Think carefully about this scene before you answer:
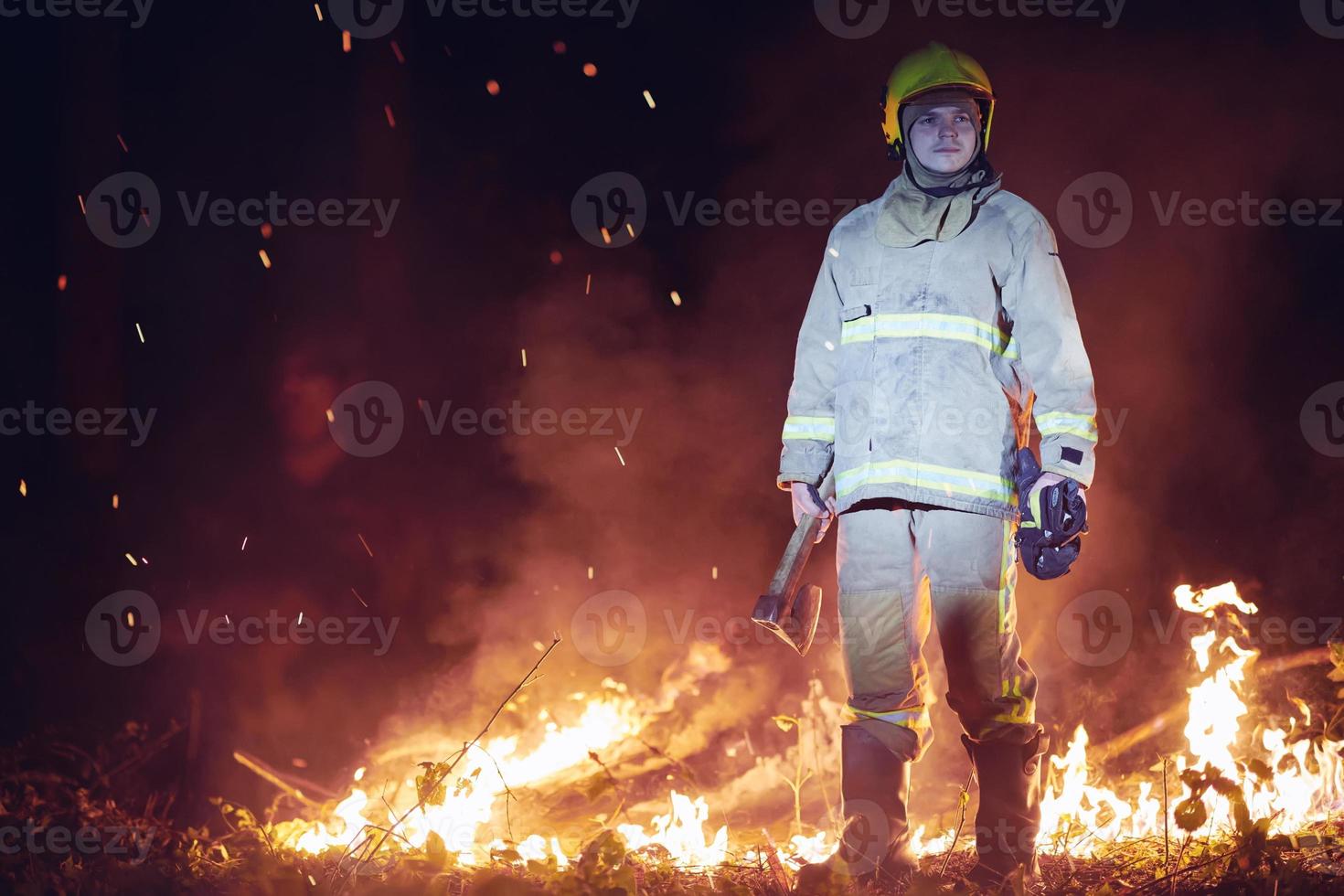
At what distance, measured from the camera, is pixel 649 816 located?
19.6 feet

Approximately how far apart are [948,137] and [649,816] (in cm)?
362

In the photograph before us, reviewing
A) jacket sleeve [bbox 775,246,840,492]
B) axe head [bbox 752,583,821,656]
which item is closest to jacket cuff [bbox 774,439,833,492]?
jacket sleeve [bbox 775,246,840,492]

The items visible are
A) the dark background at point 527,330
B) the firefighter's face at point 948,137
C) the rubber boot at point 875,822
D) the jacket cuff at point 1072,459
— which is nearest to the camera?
the jacket cuff at point 1072,459

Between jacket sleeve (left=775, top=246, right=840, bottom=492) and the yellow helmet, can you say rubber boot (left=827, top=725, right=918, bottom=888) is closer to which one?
jacket sleeve (left=775, top=246, right=840, bottom=492)

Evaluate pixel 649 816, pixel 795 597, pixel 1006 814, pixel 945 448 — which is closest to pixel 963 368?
pixel 945 448

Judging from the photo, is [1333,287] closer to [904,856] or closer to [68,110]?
[904,856]

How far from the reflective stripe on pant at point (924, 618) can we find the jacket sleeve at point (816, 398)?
10.5 inches

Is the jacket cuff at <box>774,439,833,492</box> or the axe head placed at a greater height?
the jacket cuff at <box>774,439,833,492</box>

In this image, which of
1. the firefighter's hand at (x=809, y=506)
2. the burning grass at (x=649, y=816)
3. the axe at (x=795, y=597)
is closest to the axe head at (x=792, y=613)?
the axe at (x=795, y=597)

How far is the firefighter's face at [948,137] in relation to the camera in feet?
13.5

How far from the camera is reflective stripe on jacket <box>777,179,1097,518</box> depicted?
3926mm

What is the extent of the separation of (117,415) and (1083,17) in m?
5.56

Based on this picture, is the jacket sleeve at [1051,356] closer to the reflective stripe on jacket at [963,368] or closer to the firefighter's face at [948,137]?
the reflective stripe on jacket at [963,368]

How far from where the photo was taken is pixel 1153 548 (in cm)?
631
